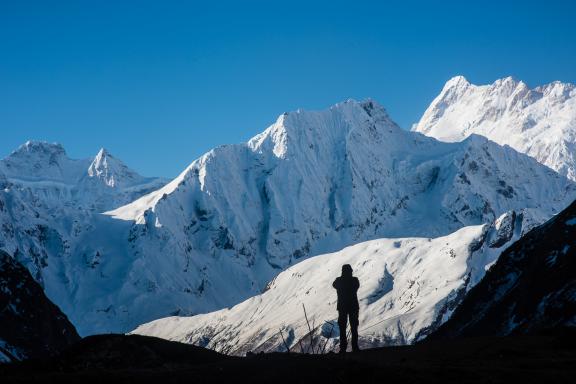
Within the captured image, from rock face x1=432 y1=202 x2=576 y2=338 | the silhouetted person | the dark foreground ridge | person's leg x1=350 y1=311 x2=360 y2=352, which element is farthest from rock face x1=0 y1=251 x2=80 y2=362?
person's leg x1=350 y1=311 x2=360 y2=352

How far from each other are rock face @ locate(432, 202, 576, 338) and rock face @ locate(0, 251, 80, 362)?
55056 mm

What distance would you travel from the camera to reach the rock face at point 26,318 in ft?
385

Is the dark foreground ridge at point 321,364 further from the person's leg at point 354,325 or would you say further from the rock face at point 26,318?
the rock face at point 26,318

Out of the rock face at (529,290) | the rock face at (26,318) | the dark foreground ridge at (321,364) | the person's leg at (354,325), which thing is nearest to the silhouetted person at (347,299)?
the person's leg at (354,325)

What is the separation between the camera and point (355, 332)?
39.7 meters

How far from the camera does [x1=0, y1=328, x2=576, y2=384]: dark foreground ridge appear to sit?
92.9 feet

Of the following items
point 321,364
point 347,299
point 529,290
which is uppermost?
point 529,290

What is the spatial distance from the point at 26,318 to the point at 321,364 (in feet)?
351

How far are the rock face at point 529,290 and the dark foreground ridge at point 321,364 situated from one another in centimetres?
2638

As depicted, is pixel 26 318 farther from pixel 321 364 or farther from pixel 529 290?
pixel 321 364

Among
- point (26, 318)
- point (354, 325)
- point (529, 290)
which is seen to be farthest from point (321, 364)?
point (26, 318)

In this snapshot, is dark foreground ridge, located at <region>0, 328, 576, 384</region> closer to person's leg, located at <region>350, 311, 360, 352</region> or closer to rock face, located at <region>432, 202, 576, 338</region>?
person's leg, located at <region>350, 311, 360, 352</region>

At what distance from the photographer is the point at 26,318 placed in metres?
128

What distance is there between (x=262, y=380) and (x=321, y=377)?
1.94 m
